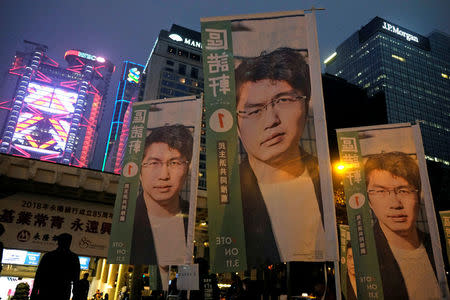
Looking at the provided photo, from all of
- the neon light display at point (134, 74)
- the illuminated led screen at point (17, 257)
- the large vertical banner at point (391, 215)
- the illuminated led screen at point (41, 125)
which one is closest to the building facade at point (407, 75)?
the neon light display at point (134, 74)

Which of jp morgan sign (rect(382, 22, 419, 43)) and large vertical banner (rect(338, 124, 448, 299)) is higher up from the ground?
jp morgan sign (rect(382, 22, 419, 43))

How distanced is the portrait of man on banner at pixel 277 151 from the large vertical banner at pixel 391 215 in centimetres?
441

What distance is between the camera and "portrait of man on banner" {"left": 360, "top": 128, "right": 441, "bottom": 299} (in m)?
7.98

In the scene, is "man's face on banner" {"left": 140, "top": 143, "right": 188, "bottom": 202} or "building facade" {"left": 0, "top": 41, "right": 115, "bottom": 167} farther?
"building facade" {"left": 0, "top": 41, "right": 115, "bottom": 167}

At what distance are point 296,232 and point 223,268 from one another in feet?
4.09

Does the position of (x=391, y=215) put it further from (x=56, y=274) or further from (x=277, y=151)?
(x=56, y=274)

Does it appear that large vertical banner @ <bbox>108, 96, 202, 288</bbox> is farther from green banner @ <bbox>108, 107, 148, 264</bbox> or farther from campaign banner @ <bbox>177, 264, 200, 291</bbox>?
campaign banner @ <bbox>177, 264, 200, 291</bbox>

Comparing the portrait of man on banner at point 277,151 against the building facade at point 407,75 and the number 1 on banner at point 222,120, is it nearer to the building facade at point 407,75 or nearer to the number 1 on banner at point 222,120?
the number 1 on banner at point 222,120

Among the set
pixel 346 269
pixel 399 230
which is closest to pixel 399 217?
pixel 399 230

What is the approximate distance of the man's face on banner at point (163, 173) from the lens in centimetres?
802

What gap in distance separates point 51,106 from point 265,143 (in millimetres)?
102160

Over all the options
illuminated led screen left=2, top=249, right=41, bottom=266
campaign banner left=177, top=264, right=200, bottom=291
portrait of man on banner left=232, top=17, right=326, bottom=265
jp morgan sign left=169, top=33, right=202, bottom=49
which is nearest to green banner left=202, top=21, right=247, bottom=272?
portrait of man on banner left=232, top=17, right=326, bottom=265

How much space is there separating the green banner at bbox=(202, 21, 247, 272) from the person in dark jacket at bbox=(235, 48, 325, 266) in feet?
0.49

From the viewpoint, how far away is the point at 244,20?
6.16 m
